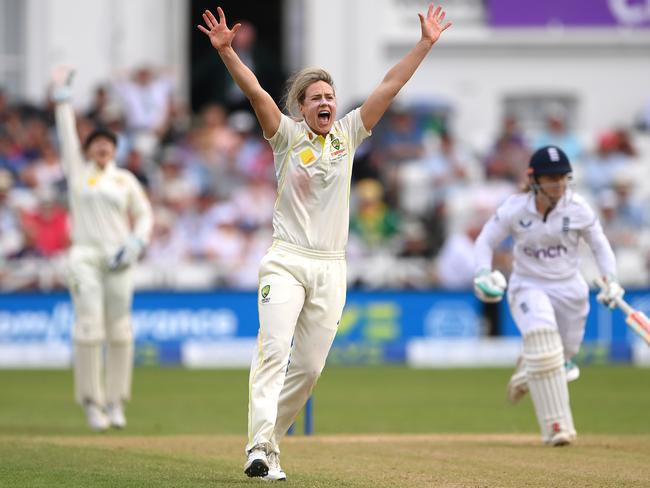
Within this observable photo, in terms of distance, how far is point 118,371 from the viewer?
36.7ft

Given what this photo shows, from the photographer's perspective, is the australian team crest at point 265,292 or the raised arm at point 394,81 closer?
the australian team crest at point 265,292

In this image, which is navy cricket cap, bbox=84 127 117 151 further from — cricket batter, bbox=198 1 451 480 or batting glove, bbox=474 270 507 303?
cricket batter, bbox=198 1 451 480

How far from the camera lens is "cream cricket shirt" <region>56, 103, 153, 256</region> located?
11.1 meters

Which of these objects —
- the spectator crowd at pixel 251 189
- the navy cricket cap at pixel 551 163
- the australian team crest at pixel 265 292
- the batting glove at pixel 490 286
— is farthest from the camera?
the spectator crowd at pixel 251 189

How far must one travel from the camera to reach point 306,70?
770 centimetres

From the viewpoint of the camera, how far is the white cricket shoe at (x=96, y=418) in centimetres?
1094

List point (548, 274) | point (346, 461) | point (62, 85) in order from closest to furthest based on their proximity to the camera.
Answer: point (346, 461) < point (548, 274) < point (62, 85)

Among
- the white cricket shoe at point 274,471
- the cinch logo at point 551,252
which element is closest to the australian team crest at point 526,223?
the cinch logo at point 551,252

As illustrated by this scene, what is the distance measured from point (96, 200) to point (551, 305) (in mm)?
3577

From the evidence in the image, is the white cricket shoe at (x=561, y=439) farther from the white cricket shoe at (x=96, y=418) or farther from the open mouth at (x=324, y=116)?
the white cricket shoe at (x=96, y=418)

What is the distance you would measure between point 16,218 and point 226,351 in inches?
122

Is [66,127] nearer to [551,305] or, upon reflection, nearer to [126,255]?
[126,255]

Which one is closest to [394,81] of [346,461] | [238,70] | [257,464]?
[238,70]

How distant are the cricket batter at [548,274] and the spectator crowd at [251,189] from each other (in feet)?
25.4
